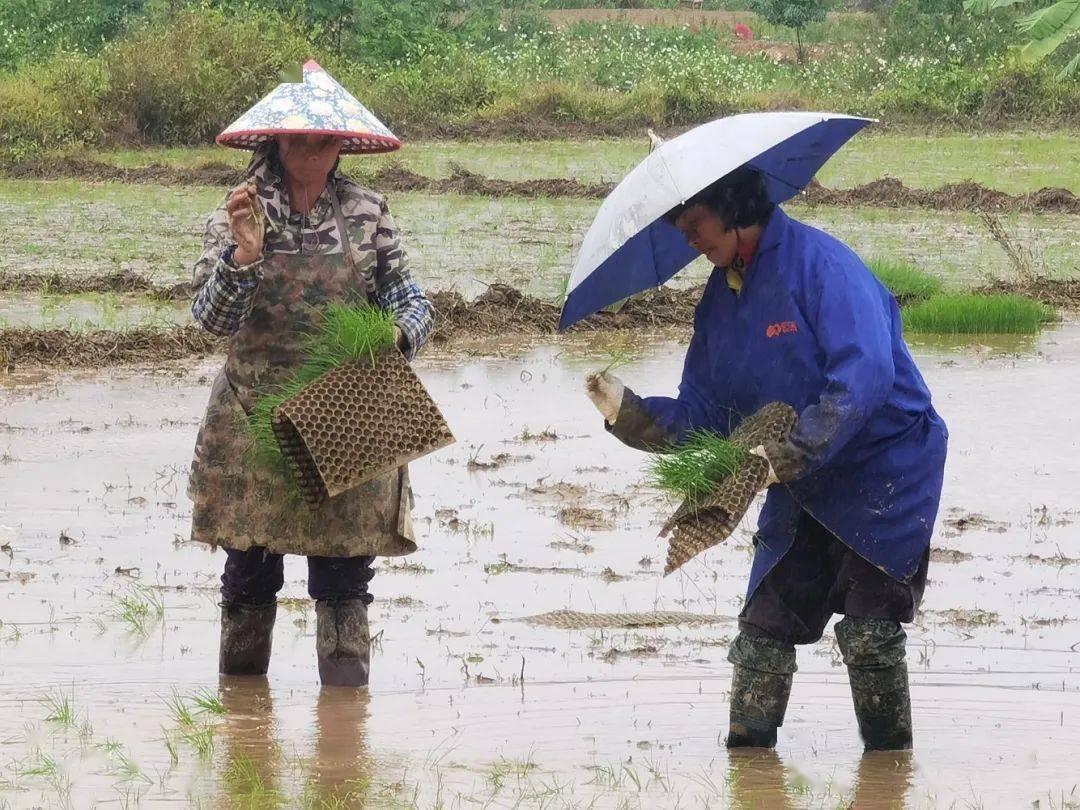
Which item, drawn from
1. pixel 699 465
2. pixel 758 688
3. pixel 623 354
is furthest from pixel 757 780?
pixel 623 354

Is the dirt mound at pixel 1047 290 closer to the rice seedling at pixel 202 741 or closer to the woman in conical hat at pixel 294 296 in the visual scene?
the woman in conical hat at pixel 294 296

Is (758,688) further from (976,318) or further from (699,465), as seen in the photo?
(976,318)

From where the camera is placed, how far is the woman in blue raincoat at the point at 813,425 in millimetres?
3568

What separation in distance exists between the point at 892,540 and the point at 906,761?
66 centimetres

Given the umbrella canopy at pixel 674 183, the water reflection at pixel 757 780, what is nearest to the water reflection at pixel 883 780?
the water reflection at pixel 757 780

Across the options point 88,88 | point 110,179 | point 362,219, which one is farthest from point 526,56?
point 362,219

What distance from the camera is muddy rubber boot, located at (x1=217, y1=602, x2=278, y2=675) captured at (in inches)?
180

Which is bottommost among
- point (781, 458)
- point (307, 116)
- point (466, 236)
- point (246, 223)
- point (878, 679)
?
point (878, 679)

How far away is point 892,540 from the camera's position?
148 inches

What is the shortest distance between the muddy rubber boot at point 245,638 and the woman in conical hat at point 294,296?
0.63ft

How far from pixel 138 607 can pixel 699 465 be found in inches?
90.3

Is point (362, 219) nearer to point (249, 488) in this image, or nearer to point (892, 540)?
point (249, 488)

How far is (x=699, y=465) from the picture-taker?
3703 millimetres

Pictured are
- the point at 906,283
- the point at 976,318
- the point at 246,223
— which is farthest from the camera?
the point at 906,283
